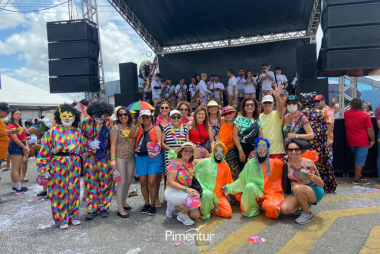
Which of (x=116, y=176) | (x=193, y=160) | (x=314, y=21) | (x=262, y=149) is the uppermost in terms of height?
(x=314, y=21)

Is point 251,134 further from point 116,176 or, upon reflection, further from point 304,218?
point 116,176

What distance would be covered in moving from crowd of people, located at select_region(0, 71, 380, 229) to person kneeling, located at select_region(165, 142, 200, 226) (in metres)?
0.01

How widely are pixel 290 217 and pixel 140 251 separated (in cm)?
196

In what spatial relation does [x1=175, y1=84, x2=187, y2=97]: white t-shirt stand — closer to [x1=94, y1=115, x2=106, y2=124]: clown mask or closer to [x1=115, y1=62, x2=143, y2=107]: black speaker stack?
[x1=115, y1=62, x2=143, y2=107]: black speaker stack

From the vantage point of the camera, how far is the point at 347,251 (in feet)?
8.41

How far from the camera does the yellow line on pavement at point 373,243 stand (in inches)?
100

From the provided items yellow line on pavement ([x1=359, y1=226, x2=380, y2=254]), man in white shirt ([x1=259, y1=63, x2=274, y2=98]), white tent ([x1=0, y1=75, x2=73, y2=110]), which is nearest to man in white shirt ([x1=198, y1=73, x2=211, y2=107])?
man in white shirt ([x1=259, y1=63, x2=274, y2=98])

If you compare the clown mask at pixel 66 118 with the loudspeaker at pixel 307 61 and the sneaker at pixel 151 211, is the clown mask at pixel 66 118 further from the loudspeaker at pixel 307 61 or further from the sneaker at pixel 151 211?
the loudspeaker at pixel 307 61

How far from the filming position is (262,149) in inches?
138

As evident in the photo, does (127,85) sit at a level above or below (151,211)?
above

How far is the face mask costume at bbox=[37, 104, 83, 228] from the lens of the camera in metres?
3.35

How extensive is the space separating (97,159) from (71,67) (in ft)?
20.2

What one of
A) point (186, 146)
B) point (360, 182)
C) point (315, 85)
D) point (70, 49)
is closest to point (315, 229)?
point (186, 146)

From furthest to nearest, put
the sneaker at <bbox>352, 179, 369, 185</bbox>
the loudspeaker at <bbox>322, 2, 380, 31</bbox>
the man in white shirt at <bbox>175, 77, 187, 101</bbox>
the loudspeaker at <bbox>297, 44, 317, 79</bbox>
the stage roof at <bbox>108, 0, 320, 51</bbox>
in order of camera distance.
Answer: the man in white shirt at <bbox>175, 77, 187, 101</bbox> → the stage roof at <bbox>108, 0, 320, 51</bbox> → the loudspeaker at <bbox>297, 44, 317, 79</bbox> → the loudspeaker at <bbox>322, 2, 380, 31</bbox> → the sneaker at <bbox>352, 179, 369, 185</bbox>
